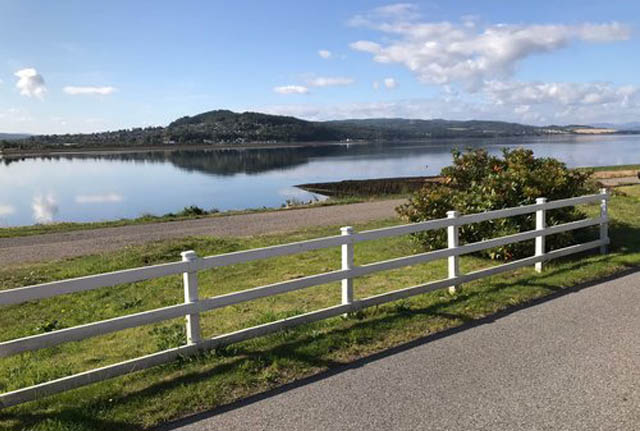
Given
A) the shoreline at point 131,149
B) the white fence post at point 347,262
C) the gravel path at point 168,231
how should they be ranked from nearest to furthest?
1. the white fence post at point 347,262
2. the gravel path at point 168,231
3. the shoreline at point 131,149

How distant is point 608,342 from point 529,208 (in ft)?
11.4

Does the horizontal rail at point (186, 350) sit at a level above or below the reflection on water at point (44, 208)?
above

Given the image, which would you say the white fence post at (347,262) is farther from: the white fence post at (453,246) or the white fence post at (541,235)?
the white fence post at (541,235)

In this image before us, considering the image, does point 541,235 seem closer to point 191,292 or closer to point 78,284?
point 191,292

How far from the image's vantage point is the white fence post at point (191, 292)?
5194mm

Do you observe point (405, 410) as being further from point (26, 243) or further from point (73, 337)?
point (26, 243)

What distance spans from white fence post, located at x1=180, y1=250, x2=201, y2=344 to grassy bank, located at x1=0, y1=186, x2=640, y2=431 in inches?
9.1

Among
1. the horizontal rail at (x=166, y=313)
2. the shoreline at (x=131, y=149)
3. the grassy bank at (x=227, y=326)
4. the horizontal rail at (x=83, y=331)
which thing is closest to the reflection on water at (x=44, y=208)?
the grassy bank at (x=227, y=326)

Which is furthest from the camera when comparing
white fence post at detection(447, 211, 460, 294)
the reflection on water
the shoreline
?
the shoreline

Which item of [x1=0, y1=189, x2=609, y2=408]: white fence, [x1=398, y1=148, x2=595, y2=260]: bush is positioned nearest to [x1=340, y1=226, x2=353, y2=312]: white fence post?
[x1=0, y1=189, x2=609, y2=408]: white fence

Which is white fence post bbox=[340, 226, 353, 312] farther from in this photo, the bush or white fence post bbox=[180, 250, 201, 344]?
the bush

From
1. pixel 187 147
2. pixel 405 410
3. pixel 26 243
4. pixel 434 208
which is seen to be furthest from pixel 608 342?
pixel 187 147

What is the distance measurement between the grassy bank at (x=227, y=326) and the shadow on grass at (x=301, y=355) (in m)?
0.01

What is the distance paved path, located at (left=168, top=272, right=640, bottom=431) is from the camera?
398 centimetres
